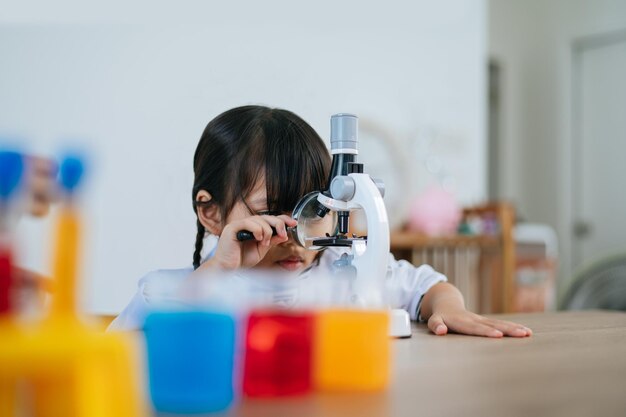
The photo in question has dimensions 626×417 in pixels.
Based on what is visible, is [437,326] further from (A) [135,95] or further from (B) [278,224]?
(A) [135,95]

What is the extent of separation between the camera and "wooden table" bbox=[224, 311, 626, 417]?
0.51 metres

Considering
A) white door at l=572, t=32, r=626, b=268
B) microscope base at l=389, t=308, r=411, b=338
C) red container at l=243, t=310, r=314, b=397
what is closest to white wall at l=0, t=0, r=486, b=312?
microscope base at l=389, t=308, r=411, b=338

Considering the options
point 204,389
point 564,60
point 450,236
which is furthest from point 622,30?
point 204,389

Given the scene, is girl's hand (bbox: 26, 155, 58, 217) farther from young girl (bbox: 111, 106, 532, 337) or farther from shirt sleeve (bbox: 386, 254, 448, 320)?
shirt sleeve (bbox: 386, 254, 448, 320)

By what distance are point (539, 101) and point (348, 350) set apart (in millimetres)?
4661

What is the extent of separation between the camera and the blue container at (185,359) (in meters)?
0.46

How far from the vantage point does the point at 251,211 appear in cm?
108

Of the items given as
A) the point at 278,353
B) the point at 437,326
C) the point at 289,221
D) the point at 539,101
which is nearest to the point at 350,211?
the point at 289,221

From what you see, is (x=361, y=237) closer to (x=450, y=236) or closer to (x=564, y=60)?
(x=450, y=236)

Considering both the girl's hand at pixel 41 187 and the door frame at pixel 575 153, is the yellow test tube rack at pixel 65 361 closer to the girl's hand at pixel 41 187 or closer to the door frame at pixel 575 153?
the girl's hand at pixel 41 187

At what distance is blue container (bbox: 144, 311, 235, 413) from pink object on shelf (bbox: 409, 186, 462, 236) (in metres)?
2.69

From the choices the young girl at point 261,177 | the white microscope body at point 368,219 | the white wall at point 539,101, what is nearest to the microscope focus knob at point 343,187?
the white microscope body at point 368,219

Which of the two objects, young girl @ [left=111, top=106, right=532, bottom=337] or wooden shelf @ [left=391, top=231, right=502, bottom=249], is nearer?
young girl @ [left=111, top=106, right=532, bottom=337]

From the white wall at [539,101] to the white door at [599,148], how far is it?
7cm
